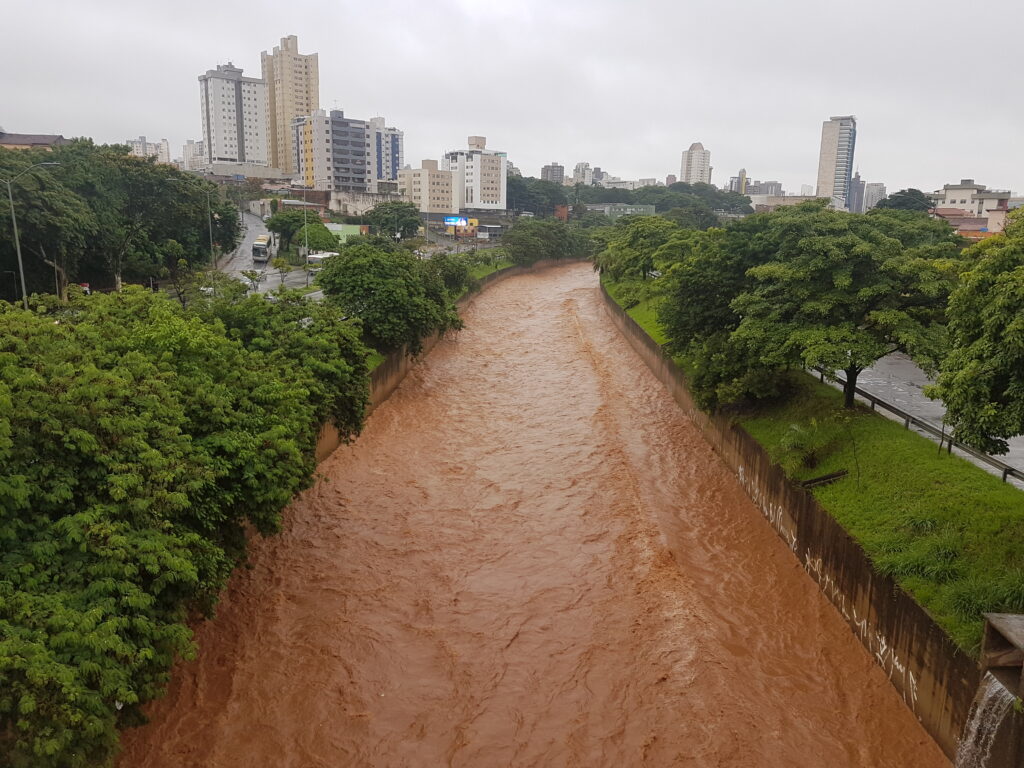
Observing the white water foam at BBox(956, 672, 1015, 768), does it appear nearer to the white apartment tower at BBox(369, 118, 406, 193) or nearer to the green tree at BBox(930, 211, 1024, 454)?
A: the green tree at BBox(930, 211, 1024, 454)

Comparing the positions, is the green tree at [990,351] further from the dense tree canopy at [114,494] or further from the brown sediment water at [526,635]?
the dense tree canopy at [114,494]

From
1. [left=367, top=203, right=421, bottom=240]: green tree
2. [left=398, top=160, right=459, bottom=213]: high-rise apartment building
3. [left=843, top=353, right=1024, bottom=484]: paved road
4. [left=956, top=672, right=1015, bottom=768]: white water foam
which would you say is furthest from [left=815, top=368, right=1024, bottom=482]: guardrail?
[left=398, top=160, right=459, bottom=213]: high-rise apartment building

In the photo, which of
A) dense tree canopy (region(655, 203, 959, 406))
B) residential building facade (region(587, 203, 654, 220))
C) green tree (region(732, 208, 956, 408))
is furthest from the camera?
residential building facade (region(587, 203, 654, 220))

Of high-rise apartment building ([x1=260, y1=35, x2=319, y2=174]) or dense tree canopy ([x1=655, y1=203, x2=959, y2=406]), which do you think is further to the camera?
high-rise apartment building ([x1=260, y1=35, x2=319, y2=174])

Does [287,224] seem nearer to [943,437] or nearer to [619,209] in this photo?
[943,437]

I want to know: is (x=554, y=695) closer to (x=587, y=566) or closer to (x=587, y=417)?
(x=587, y=566)
